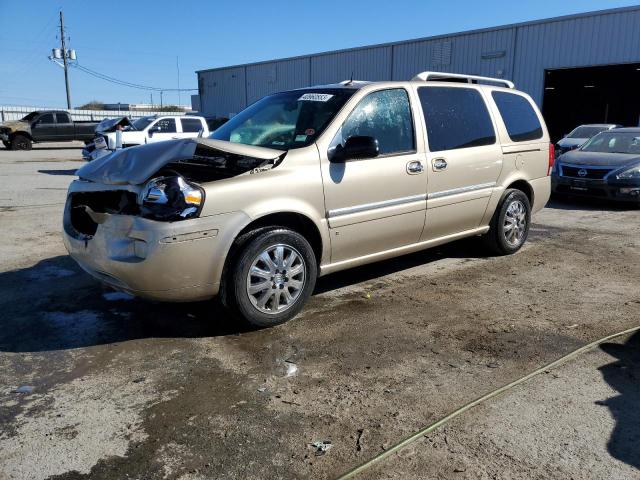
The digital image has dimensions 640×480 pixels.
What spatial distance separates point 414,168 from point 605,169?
6.84 m

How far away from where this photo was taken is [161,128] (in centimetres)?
1684

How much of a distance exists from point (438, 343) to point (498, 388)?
0.71 meters

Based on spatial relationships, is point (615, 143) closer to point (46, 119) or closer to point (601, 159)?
point (601, 159)

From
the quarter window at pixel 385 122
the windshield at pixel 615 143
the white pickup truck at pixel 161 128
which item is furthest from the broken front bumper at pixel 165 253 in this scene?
the white pickup truck at pixel 161 128

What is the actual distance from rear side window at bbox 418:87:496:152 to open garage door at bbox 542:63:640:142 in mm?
24306

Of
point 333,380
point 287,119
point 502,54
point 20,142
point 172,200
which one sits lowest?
point 333,380

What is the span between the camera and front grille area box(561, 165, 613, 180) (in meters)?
10.00

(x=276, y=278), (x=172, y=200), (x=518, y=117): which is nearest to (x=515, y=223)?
(x=518, y=117)

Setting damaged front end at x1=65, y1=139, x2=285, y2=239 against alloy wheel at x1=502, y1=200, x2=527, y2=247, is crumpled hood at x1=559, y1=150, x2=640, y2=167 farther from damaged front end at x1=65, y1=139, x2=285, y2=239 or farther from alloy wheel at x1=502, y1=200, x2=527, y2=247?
damaged front end at x1=65, y1=139, x2=285, y2=239

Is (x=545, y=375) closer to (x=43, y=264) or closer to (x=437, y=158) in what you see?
(x=437, y=158)

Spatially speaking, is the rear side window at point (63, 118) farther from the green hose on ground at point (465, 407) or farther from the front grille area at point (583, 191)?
the green hose on ground at point (465, 407)

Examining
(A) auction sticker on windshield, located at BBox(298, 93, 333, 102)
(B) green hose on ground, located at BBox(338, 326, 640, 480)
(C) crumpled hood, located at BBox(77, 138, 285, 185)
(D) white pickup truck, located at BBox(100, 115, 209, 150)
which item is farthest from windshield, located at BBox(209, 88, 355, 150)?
(D) white pickup truck, located at BBox(100, 115, 209, 150)

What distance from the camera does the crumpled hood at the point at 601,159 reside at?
9.96 m

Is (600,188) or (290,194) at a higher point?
(290,194)
